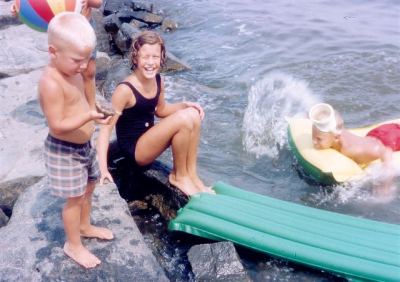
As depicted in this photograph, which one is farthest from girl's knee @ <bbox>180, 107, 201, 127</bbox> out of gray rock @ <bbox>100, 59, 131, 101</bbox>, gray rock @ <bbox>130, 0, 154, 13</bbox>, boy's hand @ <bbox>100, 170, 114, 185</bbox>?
gray rock @ <bbox>130, 0, 154, 13</bbox>

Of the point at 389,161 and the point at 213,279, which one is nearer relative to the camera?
the point at 213,279

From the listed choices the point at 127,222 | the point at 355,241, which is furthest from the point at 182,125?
the point at 355,241

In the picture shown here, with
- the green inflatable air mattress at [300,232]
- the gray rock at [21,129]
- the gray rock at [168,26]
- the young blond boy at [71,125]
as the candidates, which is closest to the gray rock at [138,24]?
the gray rock at [168,26]

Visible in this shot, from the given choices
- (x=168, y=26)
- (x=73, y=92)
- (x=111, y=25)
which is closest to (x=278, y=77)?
(x=111, y=25)

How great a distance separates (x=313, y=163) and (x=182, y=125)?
1354 mm

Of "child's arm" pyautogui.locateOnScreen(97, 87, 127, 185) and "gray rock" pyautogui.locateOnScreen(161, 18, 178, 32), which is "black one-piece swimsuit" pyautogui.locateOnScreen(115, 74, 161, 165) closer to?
"child's arm" pyautogui.locateOnScreen(97, 87, 127, 185)

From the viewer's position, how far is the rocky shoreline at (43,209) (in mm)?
2814

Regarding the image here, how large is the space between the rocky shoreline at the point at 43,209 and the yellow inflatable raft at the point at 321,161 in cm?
130

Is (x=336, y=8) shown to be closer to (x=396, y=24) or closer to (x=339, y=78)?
(x=396, y=24)

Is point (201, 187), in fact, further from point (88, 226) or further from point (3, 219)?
point (3, 219)

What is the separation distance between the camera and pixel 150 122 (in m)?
4.04

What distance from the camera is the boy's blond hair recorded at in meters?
2.38

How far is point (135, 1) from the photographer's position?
10633 mm

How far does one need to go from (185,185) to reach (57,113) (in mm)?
1525
